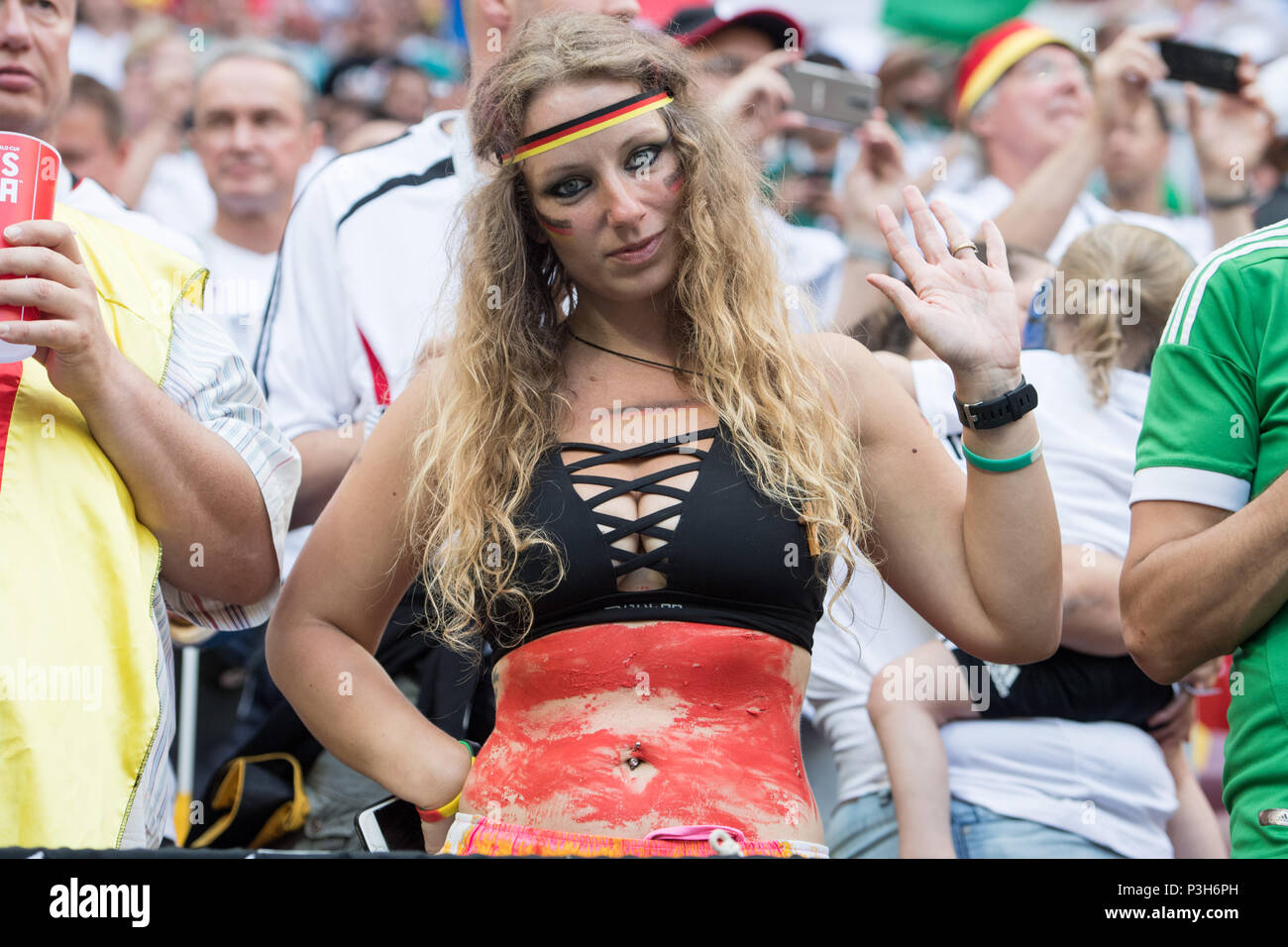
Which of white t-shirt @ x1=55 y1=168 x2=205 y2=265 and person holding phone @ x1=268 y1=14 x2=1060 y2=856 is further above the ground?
white t-shirt @ x1=55 y1=168 x2=205 y2=265

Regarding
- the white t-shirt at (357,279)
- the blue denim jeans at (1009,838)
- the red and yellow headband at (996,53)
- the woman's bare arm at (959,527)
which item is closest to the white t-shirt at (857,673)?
the blue denim jeans at (1009,838)

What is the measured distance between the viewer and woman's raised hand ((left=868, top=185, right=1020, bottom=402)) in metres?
1.89

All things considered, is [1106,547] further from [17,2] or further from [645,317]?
[17,2]

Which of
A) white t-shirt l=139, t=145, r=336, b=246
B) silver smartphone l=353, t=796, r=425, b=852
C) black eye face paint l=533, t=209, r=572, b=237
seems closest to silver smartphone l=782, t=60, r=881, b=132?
black eye face paint l=533, t=209, r=572, b=237

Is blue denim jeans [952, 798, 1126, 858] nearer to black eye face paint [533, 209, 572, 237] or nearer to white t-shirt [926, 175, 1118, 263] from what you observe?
black eye face paint [533, 209, 572, 237]

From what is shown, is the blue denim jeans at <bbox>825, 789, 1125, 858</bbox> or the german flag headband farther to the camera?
the blue denim jeans at <bbox>825, 789, 1125, 858</bbox>

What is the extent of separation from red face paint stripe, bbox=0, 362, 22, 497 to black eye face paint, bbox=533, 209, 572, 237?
755 mm

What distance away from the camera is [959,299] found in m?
1.95

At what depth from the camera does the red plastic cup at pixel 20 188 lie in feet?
5.74

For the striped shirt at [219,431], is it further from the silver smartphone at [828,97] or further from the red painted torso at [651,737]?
the silver smartphone at [828,97]

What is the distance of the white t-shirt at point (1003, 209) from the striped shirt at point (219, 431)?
205 centimetres

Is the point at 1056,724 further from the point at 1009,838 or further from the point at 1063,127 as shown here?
the point at 1063,127

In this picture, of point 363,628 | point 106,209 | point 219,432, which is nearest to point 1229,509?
point 363,628
